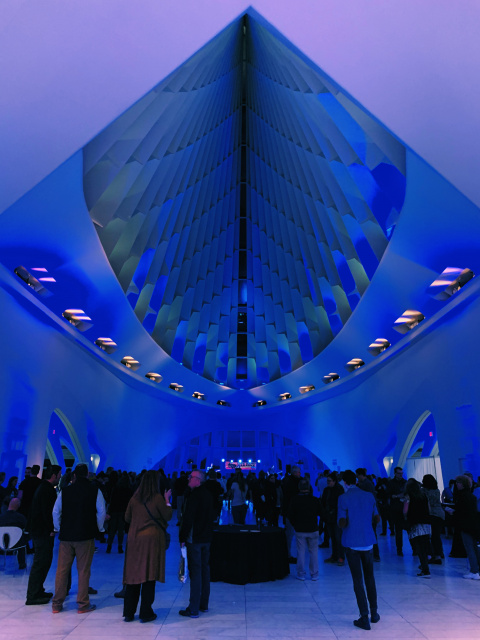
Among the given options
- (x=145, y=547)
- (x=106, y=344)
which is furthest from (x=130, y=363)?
(x=145, y=547)

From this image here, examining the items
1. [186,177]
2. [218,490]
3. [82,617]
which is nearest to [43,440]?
[218,490]

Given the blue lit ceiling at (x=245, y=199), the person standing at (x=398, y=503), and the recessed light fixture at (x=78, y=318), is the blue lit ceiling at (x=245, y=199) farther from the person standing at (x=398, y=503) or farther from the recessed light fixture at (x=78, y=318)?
the person standing at (x=398, y=503)

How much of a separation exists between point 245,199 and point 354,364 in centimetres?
865

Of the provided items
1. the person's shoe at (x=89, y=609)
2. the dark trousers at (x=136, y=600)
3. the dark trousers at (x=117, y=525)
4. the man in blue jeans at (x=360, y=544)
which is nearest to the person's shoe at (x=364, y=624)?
the man in blue jeans at (x=360, y=544)

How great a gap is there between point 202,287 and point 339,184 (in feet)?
32.5

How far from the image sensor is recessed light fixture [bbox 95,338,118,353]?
737 inches

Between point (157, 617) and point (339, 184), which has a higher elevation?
point (339, 184)

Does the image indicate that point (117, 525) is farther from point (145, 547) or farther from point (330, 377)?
point (330, 377)

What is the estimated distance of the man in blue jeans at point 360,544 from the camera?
5.18 metres

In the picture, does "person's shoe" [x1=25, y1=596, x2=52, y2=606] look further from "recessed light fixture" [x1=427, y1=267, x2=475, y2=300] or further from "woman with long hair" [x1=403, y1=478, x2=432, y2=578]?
"recessed light fixture" [x1=427, y1=267, x2=475, y2=300]

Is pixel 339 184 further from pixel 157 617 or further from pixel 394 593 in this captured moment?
pixel 157 617

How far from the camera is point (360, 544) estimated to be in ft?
17.3

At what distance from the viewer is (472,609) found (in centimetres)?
582

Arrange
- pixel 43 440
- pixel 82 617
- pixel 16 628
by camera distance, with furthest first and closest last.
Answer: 1. pixel 43 440
2. pixel 82 617
3. pixel 16 628
